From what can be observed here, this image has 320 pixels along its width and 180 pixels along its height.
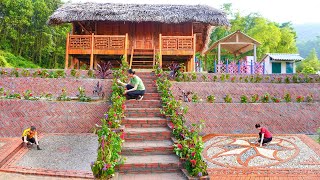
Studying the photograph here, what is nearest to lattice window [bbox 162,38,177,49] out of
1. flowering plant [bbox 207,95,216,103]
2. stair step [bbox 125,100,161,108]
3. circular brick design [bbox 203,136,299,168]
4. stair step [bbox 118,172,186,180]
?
flowering plant [bbox 207,95,216,103]

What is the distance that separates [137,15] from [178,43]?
8.92 ft

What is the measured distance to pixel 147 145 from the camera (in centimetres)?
605

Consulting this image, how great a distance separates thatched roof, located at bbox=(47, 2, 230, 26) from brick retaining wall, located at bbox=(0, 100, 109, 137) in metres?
7.28

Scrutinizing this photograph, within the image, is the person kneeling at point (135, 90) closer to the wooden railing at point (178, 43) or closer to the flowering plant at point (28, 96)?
the flowering plant at point (28, 96)

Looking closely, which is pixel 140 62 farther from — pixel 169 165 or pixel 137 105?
pixel 169 165

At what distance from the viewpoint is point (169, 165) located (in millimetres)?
5348

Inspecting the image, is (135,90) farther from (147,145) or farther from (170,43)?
(170,43)

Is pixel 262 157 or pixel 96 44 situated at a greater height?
pixel 96 44

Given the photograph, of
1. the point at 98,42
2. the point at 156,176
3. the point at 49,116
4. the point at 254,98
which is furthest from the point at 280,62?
the point at 156,176

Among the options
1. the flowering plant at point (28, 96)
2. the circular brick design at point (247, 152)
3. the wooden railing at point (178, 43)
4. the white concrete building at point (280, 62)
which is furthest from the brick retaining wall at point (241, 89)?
the white concrete building at point (280, 62)

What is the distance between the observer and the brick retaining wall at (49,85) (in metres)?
10.5

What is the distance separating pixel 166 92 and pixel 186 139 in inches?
128

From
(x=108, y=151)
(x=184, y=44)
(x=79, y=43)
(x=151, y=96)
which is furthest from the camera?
(x=184, y=44)

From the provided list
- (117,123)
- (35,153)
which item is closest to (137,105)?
(117,123)
